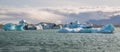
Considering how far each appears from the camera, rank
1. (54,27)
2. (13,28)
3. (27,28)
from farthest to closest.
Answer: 1. (54,27)
2. (27,28)
3. (13,28)

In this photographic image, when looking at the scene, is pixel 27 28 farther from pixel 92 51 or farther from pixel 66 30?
pixel 92 51

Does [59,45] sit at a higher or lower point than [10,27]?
lower

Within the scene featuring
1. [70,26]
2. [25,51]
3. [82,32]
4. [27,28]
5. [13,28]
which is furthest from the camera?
[27,28]

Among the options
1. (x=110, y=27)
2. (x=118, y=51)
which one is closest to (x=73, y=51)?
(x=118, y=51)

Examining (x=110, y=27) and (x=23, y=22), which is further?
(x=23, y=22)

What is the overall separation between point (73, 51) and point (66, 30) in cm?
6270

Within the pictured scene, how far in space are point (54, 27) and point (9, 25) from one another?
154 feet

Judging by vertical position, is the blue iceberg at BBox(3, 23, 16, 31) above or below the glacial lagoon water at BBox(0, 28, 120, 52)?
above

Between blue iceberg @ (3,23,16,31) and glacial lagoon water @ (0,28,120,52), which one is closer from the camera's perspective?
glacial lagoon water @ (0,28,120,52)

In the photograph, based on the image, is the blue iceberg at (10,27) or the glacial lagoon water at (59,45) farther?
the blue iceberg at (10,27)

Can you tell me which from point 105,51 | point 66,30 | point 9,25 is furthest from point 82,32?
point 105,51

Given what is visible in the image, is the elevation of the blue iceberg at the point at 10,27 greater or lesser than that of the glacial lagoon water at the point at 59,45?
greater

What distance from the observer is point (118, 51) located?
3278 centimetres

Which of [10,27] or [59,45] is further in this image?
[10,27]
